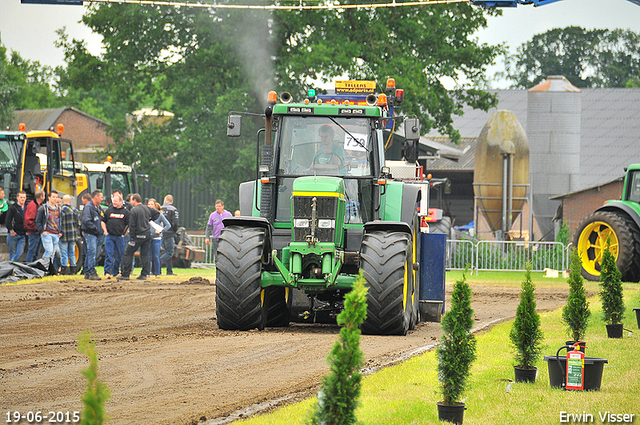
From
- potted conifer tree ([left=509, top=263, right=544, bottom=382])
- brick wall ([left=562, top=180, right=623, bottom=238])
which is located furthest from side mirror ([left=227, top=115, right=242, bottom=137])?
brick wall ([left=562, top=180, right=623, bottom=238])

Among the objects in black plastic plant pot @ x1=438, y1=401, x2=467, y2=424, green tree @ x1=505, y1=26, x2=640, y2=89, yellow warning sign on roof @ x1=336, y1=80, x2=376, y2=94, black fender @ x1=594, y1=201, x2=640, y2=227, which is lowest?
black plastic plant pot @ x1=438, y1=401, x2=467, y2=424

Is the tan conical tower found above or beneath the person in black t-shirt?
above

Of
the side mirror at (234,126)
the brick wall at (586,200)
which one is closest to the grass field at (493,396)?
the side mirror at (234,126)

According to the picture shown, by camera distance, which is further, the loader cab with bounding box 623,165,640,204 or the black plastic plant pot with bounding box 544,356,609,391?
the loader cab with bounding box 623,165,640,204

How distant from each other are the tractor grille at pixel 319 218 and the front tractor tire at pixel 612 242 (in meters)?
9.30

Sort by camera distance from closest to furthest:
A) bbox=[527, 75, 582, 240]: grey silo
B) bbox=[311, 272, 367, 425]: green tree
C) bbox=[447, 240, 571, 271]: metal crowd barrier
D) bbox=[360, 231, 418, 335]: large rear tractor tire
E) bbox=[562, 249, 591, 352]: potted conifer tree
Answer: bbox=[311, 272, 367, 425]: green tree, bbox=[562, 249, 591, 352]: potted conifer tree, bbox=[360, 231, 418, 335]: large rear tractor tire, bbox=[447, 240, 571, 271]: metal crowd barrier, bbox=[527, 75, 582, 240]: grey silo

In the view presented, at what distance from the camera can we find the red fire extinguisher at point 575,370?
7051 mm

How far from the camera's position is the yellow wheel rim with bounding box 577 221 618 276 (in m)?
19.9

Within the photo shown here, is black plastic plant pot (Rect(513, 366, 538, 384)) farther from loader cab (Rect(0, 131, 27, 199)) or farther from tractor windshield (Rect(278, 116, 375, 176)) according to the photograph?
loader cab (Rect(0, 131, 27, 199))

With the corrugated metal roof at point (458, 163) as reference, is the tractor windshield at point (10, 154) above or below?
below

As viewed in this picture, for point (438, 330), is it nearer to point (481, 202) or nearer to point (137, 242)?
point (137, 242)

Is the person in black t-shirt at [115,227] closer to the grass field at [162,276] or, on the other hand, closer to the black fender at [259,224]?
the grass field at [162,276]

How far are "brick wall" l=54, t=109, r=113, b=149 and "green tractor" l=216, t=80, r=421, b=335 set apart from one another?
2146 inches

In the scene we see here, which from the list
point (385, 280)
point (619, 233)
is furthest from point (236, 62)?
point (385, 280)
